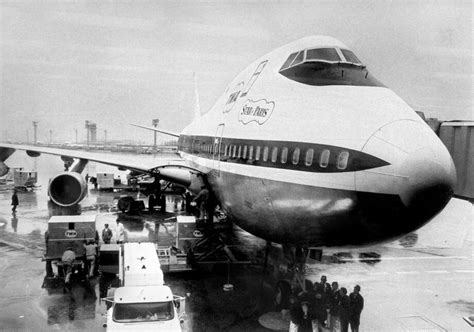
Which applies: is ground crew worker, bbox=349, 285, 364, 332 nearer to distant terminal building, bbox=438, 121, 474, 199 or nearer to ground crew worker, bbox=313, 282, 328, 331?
ground crew worker, bbox=313, 282, 328, 331

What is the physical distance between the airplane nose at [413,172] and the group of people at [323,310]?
11.4 feet

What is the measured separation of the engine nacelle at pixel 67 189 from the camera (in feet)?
67.9

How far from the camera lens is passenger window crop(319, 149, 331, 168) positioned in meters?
8.25

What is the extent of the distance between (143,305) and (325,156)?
4637 millimetres

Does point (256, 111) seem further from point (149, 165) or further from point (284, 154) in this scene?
point (149, 165)

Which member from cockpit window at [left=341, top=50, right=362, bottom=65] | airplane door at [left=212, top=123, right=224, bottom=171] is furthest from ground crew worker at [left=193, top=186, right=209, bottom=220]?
cockpit window at [left=341, top=50, right=362, bottom=65]

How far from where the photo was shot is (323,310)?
10.3 metres

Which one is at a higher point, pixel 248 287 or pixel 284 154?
pixel 284 154

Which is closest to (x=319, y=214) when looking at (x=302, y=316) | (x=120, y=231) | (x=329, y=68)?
(x=302, y=316)

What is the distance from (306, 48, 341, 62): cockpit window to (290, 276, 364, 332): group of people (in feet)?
17.3

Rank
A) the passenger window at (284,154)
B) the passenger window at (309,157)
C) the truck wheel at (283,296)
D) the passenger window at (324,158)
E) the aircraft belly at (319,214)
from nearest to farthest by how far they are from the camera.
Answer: the aircraft belly at (319,214), the passenger window at (324,158), the passenger window at (309,157), the passenger window at (284,154), the truck wheel at (283,296)

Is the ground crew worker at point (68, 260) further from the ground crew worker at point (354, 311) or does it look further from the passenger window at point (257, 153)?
the ground crew worker at point (354, 311)

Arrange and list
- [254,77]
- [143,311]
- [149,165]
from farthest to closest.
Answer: [149,165] < [254,77] < [143,311]

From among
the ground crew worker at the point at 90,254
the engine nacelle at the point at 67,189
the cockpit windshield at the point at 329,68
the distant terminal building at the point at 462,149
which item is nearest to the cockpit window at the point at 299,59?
the cockpit windshield at the point at 329,68
